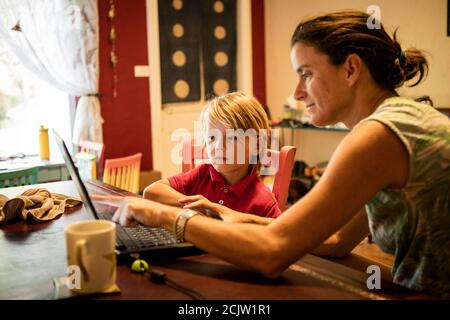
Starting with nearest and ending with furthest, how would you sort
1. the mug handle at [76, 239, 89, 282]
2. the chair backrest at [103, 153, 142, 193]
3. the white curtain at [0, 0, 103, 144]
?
1. the mug handle at [76, 239, 89, 282]
2. the chair backrest at [103, 153, 142, 193]
3. the white curtain at [0, 0, 103, 144]

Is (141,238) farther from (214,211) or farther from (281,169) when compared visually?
(281,169)

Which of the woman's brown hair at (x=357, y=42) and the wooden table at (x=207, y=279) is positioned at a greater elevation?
the woman's brown hair at (x=357, y=42)

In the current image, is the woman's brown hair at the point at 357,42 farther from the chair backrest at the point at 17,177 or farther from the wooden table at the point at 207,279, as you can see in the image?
the chair backrest at the point at 17,177

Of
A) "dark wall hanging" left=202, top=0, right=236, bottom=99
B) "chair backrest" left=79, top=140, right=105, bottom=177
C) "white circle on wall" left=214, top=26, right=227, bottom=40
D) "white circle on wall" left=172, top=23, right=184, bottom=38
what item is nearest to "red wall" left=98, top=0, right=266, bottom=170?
"white circle on wall" left=172, top=23, right=184, bottom=38

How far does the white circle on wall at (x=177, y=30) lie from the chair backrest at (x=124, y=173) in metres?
1.87

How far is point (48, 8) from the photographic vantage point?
3939 mm

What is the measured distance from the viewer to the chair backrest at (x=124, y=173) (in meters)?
3.21

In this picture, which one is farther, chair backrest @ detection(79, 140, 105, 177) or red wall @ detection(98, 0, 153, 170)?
red wall @ detection(98, 0, 153, 170)

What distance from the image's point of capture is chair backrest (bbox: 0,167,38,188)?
2.28 meters

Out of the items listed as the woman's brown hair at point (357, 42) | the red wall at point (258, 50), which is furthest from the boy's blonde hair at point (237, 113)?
the red wall at point (258, 50)

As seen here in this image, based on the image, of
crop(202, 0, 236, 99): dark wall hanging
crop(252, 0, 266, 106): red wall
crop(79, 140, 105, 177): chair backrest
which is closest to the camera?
crop(79, 140, 105, 177): chair backrest

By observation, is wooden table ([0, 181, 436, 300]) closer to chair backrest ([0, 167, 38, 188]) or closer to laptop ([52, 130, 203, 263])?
laptop ([52, 130, 203, 263])

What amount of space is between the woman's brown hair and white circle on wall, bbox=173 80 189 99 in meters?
3.81

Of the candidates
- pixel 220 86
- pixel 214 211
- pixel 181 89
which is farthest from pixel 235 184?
pixel 220 86
